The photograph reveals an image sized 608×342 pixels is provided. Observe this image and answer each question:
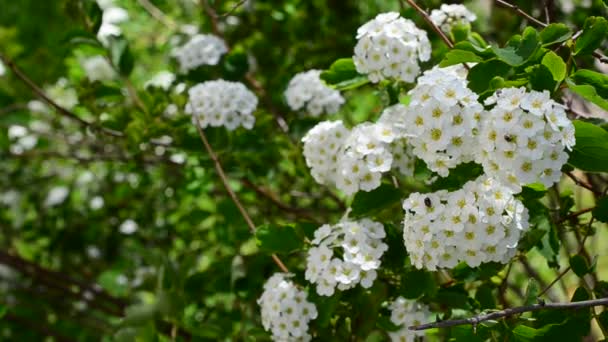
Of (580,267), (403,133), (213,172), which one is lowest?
(213,172)

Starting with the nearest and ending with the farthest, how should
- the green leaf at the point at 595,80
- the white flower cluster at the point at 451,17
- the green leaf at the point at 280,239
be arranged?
the green leaf at the point at 595,80, the green leaf at the point at 280,239, the white flower cluster at the point at 451,17

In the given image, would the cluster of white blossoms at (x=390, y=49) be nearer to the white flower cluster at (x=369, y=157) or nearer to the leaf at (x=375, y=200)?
the white flower cluster at (x=369, y=157)

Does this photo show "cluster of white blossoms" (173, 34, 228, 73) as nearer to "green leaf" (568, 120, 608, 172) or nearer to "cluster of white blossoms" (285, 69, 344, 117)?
"cluster of white blossoms" (285, 69, 344, 117)

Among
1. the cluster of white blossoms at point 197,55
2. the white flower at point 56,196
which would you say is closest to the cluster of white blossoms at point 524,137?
the cluster of white blossoms at point 197,55

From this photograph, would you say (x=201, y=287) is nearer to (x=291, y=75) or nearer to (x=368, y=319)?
(x=368, y=319)

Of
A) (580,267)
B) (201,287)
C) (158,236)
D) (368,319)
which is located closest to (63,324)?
(158,236)

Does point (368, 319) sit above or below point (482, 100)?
below

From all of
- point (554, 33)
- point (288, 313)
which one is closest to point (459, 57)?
point (554, 33)
